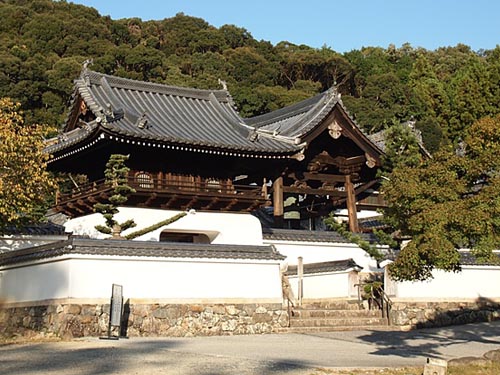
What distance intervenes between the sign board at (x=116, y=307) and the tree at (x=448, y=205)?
745cm

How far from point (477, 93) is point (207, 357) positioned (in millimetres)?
54449

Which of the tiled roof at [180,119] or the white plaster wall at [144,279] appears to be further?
the tiled roof at [180,119]

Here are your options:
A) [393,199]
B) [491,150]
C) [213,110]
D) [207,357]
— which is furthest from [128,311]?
[213,110]

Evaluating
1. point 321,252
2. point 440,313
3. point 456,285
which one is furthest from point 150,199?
point 456,285

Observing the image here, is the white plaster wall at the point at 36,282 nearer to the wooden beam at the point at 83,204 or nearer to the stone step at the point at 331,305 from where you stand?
the wooden beam at the point at 83,204

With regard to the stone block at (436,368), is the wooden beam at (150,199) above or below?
above

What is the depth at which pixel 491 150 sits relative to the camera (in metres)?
13.7

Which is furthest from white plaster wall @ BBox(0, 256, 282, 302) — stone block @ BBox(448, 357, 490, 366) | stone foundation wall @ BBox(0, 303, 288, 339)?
stone block @ BBox(448, 357, 490, 366)

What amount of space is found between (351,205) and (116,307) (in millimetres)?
15860

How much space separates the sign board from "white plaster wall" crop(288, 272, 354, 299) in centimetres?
871

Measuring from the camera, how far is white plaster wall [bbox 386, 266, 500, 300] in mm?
22989

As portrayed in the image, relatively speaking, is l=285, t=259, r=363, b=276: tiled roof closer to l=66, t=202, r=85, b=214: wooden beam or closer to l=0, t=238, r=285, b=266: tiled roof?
l=0, t=238, r=285, b=266: tiled roof

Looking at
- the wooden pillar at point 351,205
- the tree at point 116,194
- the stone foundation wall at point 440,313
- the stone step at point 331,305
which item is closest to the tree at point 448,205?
the stone foundation wall at point 440,313

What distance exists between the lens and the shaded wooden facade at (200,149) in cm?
2523
